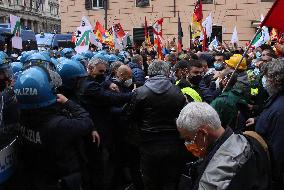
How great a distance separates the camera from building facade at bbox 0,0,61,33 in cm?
6500

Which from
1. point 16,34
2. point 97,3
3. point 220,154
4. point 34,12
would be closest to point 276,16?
point 220,154

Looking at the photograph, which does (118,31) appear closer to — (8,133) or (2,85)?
(2,85)

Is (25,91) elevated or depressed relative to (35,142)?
elevated

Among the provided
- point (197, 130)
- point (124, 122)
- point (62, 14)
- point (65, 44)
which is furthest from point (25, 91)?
point (62, 14)

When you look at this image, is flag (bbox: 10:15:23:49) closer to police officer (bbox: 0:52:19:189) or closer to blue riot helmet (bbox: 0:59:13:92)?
blue riot helmet (bbox: 0:59:13:92)

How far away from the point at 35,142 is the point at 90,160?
1.70 m

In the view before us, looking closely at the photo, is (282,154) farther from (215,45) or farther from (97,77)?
(215,45)

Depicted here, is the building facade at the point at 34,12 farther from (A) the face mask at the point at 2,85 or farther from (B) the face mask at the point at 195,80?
(A) the face mask at the point at 2,85

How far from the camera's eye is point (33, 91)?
3512mm

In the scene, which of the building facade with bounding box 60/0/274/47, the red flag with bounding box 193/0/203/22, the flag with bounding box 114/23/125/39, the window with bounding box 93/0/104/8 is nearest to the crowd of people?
the red flag with bounding box 193/0/203/22

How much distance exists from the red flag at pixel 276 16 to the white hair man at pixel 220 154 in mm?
2301

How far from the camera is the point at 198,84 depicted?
5957 millimetres

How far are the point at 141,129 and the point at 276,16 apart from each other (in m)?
1.84

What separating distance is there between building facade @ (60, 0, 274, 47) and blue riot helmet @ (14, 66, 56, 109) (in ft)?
77.5
